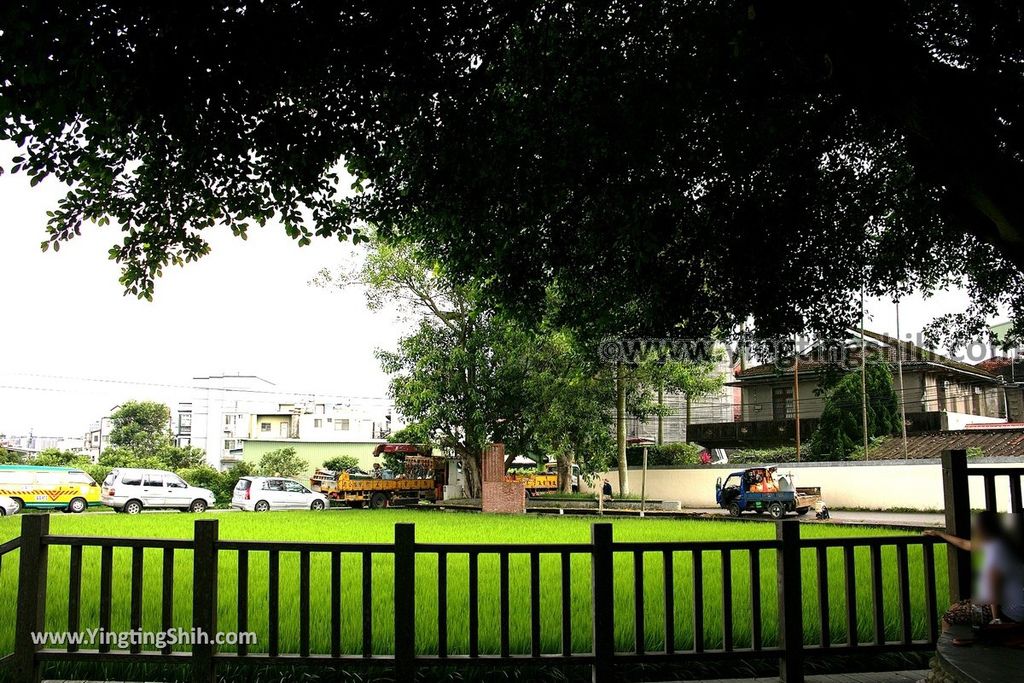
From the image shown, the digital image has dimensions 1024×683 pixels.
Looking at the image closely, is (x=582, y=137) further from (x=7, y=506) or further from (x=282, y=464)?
(x=282, y=464)

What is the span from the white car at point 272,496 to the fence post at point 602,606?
27.0 metres

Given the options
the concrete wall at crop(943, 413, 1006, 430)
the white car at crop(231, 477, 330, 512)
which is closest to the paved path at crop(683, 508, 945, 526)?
the concrete wall at crop(943, 413, 1006, 430)

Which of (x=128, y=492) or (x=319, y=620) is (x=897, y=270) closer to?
(x=319, y=620)

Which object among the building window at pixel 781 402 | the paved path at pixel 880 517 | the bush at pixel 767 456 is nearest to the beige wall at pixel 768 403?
the building window at pixel 781 402

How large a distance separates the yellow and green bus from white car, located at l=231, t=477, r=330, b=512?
474 cm

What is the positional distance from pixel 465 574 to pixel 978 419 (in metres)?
30.1

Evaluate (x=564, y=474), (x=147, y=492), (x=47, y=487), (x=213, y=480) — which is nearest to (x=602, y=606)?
(x=47, y=487)

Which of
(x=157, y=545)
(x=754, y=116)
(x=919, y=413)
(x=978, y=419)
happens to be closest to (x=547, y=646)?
(x=157, y=545)

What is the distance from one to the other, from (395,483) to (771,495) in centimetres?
1469

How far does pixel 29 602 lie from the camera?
16.0ft

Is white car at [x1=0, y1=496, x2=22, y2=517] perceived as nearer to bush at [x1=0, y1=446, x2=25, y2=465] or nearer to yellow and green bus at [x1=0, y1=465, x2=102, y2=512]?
yellow and green bus at [x1=0, y1=465, x2=102, y2=512]

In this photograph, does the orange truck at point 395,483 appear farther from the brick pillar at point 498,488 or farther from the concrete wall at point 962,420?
the concrete wall at point 962,420

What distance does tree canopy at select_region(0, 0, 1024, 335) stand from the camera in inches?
230

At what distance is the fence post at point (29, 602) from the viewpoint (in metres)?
4.88
